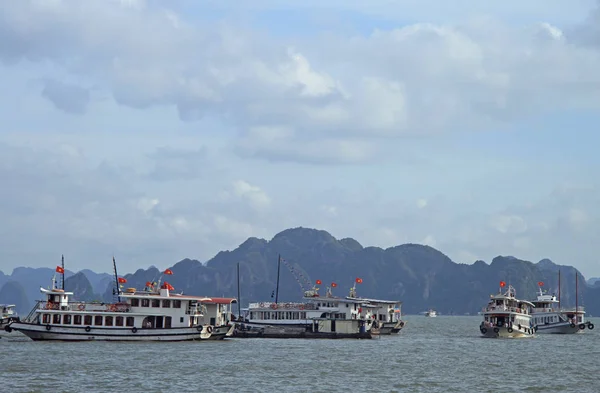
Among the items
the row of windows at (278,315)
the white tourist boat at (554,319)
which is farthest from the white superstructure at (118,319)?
the white tourist boat at (554,319)

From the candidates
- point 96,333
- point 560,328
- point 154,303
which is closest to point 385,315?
point 560,328

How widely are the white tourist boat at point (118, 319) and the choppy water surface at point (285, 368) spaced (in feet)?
5.56

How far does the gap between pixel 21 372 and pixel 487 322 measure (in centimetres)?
7377

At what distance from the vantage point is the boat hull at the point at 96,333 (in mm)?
91312

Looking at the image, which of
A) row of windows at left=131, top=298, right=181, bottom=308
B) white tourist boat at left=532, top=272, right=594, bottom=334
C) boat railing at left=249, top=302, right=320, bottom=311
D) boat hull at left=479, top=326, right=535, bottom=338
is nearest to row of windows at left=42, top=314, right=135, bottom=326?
row of windows at left=131, top=298, right=181, bottom=308

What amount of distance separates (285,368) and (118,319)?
24953 mm

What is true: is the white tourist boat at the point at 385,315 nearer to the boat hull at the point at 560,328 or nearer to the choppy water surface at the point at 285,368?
the boat hull at the point at 560,328

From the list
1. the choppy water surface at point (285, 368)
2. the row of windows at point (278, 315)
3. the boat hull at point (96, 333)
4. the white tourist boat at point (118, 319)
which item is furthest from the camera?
the row of windows at point (278, 315)

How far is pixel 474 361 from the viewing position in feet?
277

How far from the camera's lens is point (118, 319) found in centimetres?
9250

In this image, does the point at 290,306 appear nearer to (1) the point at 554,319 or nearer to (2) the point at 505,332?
(2) the point at 505,332

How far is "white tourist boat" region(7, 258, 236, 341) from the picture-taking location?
91.7 meters

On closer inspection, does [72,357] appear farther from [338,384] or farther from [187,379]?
[338,384]

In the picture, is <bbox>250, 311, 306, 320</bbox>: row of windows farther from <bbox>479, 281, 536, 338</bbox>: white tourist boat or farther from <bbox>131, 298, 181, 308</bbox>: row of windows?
<bbox>131, 298, 181, 308</bbox>: row of windows
